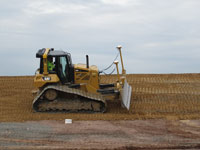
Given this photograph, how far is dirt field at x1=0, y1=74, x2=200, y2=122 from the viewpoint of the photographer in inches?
627

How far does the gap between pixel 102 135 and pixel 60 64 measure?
4.74 metres

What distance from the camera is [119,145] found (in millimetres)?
11406

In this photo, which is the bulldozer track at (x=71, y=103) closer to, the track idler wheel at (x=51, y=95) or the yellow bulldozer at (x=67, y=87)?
the yellow bulldozer at (x=67, y=87)

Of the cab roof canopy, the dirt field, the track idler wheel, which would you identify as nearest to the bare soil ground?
the dirt field

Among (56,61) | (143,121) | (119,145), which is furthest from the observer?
(56,61)

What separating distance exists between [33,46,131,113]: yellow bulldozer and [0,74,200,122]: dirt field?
411 mm

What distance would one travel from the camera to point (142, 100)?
63.4ft

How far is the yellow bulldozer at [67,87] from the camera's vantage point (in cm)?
1650

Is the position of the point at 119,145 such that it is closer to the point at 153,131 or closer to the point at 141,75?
the point at 153,131

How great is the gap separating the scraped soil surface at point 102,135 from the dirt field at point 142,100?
1071mm

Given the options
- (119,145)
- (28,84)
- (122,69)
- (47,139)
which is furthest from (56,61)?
(28,84)

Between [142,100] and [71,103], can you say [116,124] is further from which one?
[142,100]

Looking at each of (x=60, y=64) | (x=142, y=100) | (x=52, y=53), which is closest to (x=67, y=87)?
(x=60, y=64)

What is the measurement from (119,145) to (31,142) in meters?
2.46
